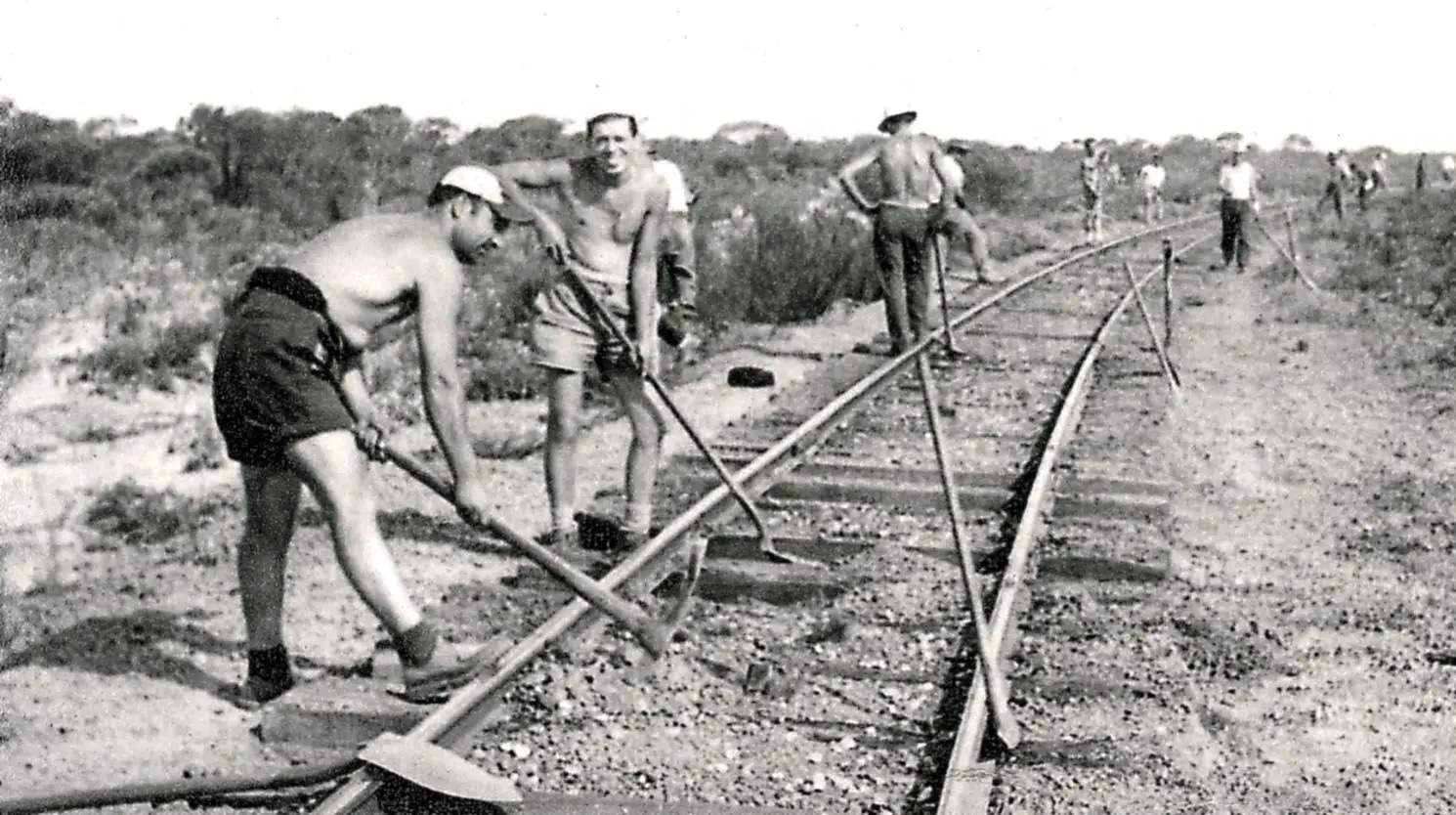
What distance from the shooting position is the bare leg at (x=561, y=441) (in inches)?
307

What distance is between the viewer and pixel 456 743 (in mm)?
5402

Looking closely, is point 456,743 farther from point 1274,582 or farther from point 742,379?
point 742,379

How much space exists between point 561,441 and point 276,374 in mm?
2410

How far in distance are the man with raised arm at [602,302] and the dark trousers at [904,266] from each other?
510 cm

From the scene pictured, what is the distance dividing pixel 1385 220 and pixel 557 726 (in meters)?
42.5

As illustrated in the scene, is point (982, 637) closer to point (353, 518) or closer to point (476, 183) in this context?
point (353, 518)

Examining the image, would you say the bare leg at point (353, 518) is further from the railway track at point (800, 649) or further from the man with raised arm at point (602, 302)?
the man with raised arm at point (602, 302)

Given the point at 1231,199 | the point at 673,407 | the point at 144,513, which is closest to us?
the point at 673,407

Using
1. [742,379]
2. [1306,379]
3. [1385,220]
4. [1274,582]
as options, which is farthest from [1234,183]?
[1385,220]

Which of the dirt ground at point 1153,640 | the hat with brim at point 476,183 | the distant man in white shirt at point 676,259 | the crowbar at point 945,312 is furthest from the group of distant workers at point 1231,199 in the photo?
the hat with brim at point 476,183

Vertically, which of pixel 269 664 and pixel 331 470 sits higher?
pixel 331 470

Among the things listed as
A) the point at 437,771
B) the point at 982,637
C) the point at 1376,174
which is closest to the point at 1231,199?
the point at 982,637

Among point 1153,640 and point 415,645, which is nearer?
point 415,645

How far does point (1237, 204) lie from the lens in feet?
79.3
